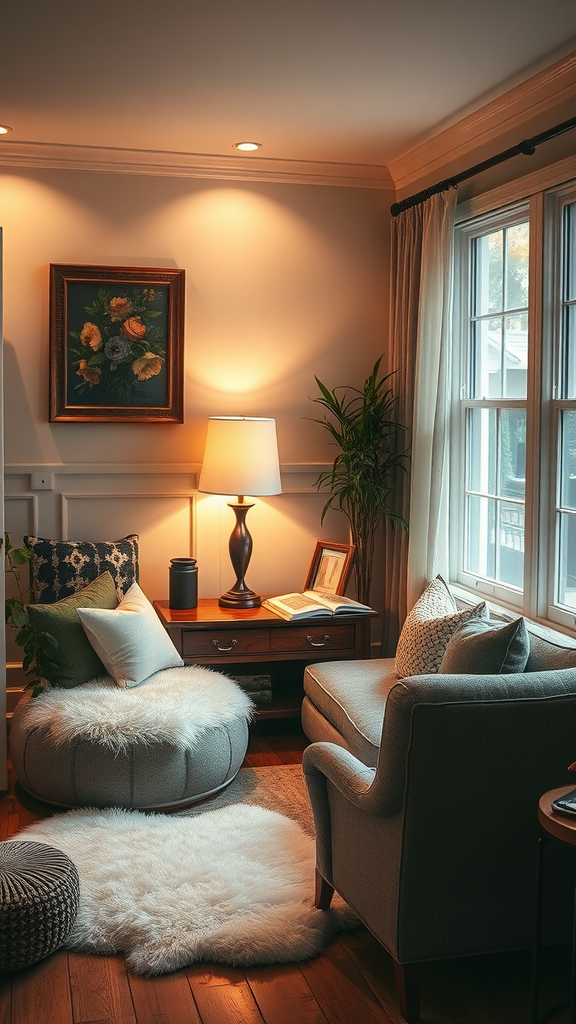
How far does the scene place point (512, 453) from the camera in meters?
3.91

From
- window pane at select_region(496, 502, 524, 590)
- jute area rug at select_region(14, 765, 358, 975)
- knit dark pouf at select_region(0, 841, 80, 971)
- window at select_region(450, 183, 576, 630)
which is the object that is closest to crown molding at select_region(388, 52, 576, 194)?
window at select_region(450, 183, 576, 630)

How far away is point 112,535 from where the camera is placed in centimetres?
458

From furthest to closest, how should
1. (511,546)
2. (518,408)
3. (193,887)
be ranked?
1. (511,546)
2. (518,408)
3. (193,887)

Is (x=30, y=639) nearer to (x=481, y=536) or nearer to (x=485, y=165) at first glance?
(x=481, y=536)

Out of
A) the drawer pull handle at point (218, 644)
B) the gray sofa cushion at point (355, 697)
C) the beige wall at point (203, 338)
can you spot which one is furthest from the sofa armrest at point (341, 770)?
the beige wall at point (203, 338)

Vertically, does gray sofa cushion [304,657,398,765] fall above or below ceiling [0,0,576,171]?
below

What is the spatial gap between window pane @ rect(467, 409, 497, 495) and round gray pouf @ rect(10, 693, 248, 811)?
5.16ft

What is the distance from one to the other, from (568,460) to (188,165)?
2.33 meters

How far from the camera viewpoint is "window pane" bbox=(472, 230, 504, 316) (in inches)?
156

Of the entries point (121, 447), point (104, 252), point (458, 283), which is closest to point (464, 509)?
point (458, 283)

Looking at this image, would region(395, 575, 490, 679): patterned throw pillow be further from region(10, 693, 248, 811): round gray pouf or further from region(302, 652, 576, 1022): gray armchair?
region(302, 652, 576, 1022): gray armchair

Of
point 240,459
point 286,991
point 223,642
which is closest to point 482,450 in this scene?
point 240,459

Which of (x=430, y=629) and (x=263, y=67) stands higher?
(x=263, y=67)

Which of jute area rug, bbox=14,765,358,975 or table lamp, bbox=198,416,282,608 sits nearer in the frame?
jute area rug, bbox=14,765,358,975
